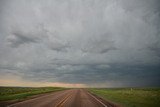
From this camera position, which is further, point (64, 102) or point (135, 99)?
point (135, 99)

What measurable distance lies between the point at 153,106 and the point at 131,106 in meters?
2.19

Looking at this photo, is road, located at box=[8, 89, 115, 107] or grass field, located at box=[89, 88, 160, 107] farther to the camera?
grass field, located at box=[89, 88, 160, 107]

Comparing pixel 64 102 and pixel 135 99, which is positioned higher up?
pixel 135 99

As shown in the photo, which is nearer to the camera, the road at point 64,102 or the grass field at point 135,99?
the road at point 64,102

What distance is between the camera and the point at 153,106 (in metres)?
19.0

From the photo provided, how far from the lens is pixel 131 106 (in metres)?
18.8
